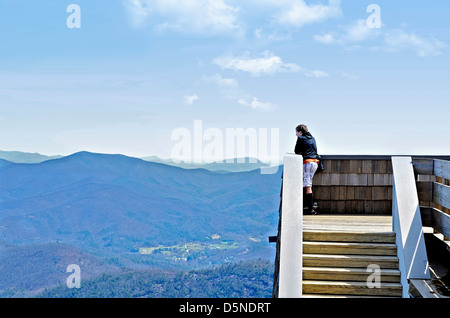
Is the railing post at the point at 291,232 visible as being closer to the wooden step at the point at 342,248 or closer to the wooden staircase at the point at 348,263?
the wooden staircase at the point at 348,263

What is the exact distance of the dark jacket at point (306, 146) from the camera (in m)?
9.40

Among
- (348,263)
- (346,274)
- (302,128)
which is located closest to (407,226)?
(348,263)

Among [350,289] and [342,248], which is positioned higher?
[342,248]

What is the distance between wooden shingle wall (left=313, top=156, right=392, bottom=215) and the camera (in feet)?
33.6

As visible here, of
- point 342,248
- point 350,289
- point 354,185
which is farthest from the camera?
point 354,185

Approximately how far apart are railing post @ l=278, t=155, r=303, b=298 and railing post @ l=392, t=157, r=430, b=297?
1270 mm

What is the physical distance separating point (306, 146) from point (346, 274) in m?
3.16

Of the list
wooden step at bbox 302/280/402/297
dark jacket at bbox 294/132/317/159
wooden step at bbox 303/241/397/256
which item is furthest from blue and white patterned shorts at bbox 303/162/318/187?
wooden step at bbox 302/280/402/297

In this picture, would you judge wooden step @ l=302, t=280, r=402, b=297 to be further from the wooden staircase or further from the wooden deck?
the wooden deck

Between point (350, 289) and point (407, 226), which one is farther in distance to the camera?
point (407, 226)

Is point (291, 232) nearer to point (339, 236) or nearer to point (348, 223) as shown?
point (339, 236)

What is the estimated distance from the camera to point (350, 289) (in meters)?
6.55

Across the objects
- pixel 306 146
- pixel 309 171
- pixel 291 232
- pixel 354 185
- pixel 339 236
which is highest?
pixel 306 146
